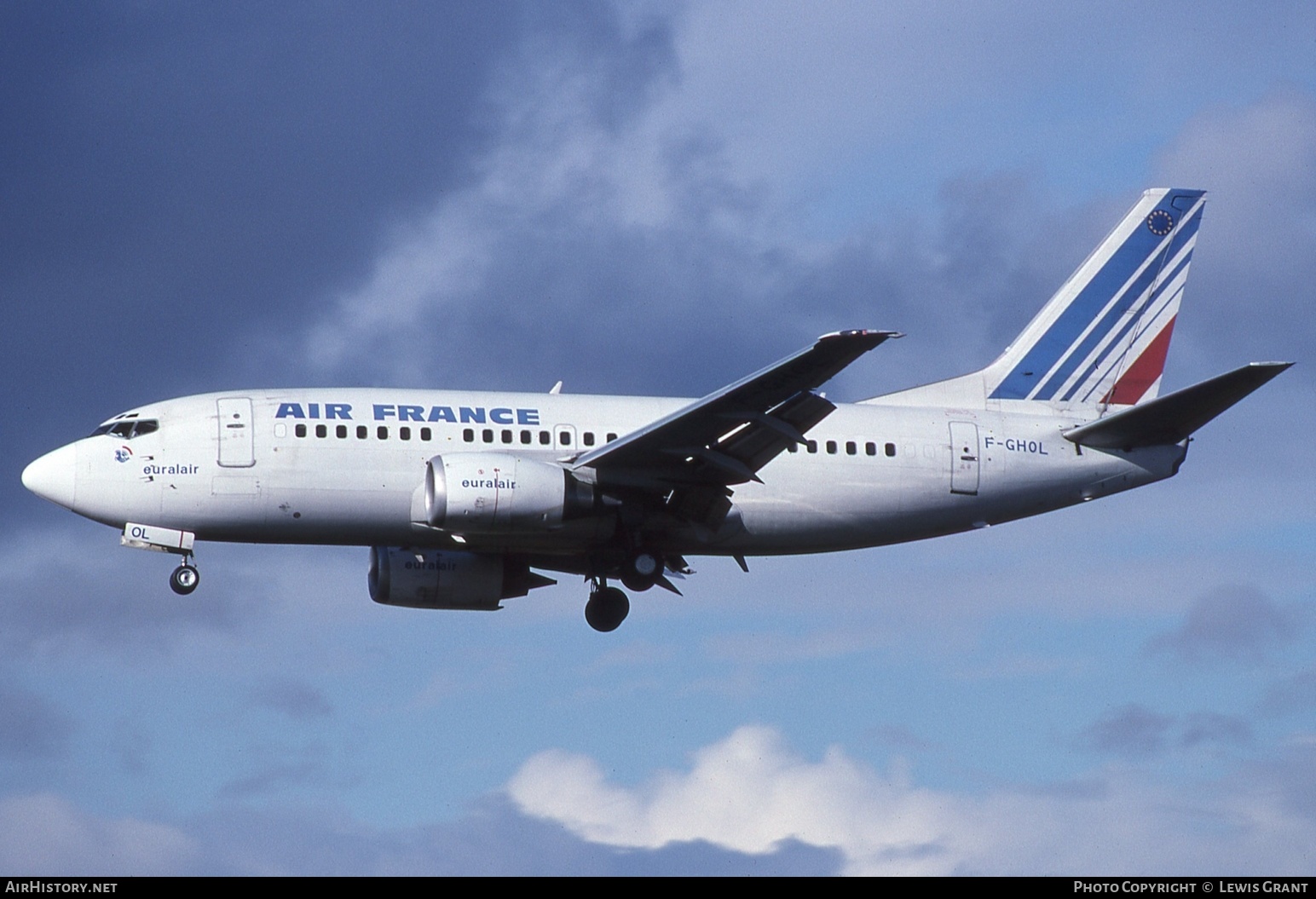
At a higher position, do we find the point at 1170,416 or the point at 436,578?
Answer: the point at 1170,416

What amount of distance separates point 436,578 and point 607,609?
433 centimetres

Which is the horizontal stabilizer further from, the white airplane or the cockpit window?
the cockpit window

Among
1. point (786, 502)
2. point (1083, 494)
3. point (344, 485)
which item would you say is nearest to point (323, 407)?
point (344, 485)

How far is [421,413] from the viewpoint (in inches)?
1718

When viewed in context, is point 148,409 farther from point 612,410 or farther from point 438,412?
point 612,410

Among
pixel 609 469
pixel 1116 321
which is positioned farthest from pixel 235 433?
pixel 1116 321

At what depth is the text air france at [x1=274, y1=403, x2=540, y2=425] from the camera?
4316 centimetres

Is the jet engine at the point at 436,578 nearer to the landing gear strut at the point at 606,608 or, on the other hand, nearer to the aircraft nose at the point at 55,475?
the landing gear strut at the point at 606,608

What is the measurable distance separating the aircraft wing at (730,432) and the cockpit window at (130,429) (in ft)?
31.2

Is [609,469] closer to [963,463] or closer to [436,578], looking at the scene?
[436,578]

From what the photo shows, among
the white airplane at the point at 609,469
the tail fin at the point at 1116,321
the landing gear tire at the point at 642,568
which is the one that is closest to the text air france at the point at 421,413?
the white airplane at the point at 609,469

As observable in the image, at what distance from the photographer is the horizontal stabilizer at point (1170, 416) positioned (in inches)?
1689
